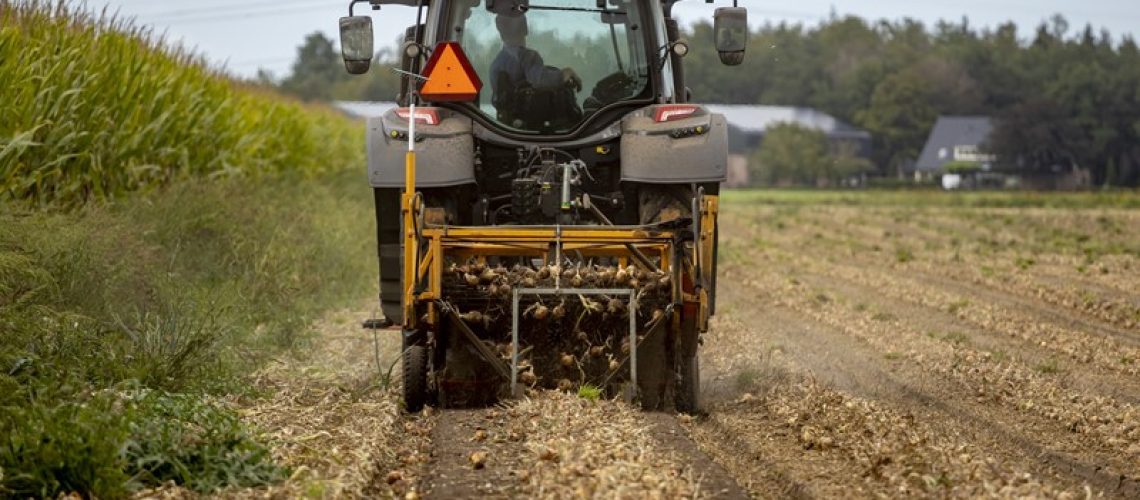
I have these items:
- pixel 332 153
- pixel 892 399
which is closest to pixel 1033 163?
pixel 332 153

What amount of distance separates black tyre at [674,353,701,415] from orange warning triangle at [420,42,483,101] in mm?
1789

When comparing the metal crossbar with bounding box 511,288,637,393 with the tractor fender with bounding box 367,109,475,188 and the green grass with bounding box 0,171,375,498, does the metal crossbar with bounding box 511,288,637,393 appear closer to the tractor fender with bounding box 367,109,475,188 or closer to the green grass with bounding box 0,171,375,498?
the tractor fender with bounding box 367,109,475,188

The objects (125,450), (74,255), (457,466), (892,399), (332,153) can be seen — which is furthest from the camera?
(332,153)

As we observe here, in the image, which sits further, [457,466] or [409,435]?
[409,435]

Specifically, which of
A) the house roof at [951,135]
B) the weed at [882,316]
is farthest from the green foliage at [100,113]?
the house roof at [951,135]

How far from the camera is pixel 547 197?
929cm

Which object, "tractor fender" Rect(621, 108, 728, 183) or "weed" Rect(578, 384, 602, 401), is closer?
"weed" Rect(578, 384, 602, 401)

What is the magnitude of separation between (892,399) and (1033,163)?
5717 centimetres

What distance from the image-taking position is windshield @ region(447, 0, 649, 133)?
9.67 meters

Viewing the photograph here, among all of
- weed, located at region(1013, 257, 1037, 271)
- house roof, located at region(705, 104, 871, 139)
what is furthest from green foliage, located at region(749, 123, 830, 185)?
weed, located at region(1013, 257, 1037, 271)

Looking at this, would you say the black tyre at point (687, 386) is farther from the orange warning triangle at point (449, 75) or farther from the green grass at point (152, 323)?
the green grass at point (152, 323)

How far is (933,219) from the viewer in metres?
35.4

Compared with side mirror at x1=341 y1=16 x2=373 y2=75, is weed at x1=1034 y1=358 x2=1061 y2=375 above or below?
below

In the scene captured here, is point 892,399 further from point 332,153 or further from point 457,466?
point 332,153
